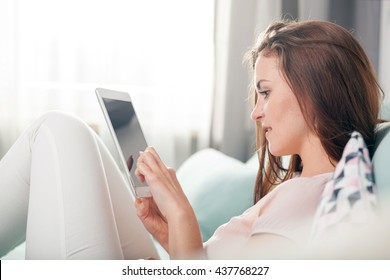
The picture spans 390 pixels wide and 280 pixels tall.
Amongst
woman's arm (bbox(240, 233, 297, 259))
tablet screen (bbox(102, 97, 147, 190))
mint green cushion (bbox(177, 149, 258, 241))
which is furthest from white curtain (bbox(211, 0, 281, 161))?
woman's arm (bbox(240, 233, 297, 259))

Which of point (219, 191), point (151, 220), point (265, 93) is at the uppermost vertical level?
point (265, 93)

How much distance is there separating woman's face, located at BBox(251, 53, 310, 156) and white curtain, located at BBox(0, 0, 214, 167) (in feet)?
3.73

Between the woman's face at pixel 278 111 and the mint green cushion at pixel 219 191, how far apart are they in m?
0.43

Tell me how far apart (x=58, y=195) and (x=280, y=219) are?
0.34 meters

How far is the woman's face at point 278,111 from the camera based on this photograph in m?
0.87

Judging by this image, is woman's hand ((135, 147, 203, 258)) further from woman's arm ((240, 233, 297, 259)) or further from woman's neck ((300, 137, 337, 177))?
woman's neck ((300, 137, 337, 177))

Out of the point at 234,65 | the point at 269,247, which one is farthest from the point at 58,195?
the point at 234,65

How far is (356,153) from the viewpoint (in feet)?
2.25

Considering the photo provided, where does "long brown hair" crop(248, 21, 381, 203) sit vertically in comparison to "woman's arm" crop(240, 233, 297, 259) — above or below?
above

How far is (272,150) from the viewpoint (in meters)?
0.91

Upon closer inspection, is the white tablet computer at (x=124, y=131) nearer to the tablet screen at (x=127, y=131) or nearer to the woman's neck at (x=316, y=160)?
the tablet screen at (x=127, y=131)

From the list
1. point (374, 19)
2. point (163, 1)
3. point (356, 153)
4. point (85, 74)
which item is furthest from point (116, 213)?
point (374, 19)

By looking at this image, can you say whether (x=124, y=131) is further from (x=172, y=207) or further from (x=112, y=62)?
(x=112, y=62)

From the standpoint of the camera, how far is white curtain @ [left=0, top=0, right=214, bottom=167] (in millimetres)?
1939
